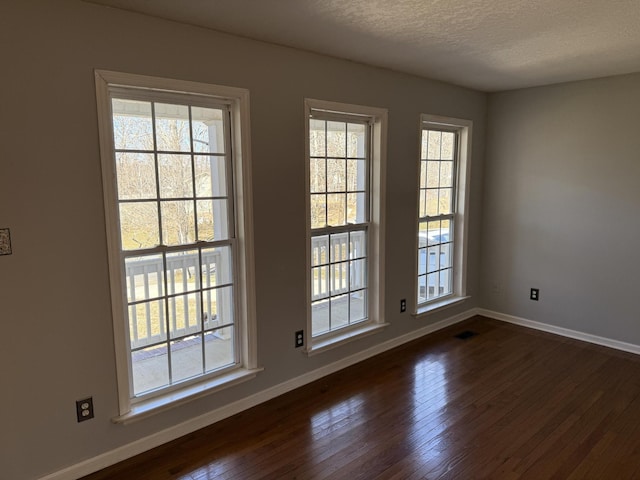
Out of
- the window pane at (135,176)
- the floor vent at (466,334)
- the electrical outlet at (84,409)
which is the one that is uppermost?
the window pane at (135,176)

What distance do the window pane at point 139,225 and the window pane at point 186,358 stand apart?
68 centimetres

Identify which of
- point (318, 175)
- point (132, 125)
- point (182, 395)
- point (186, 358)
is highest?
point (132, 125)

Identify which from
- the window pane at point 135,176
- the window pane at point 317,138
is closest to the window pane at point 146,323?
the window pane at point 135,176

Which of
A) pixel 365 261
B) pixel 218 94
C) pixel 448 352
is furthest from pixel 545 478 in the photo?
pixel 218 94

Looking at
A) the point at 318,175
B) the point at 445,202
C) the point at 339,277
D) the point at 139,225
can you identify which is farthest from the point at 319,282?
the point at 445,202

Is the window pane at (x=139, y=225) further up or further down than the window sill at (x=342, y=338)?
further up

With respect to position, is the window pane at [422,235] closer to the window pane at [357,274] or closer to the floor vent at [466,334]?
the window pane at [357,274]

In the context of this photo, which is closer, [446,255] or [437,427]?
[437,427]

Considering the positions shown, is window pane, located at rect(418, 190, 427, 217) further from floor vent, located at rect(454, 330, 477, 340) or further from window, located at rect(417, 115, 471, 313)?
floor vent, located at rect(454, 330, 477, 340)

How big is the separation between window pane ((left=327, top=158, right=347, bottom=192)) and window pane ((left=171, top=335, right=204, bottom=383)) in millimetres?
1524

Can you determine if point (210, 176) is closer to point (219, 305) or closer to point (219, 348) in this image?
point (219, 305)

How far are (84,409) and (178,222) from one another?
44.5 inches

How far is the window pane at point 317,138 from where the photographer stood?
324 centimetres

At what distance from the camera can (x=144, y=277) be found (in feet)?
8.33
